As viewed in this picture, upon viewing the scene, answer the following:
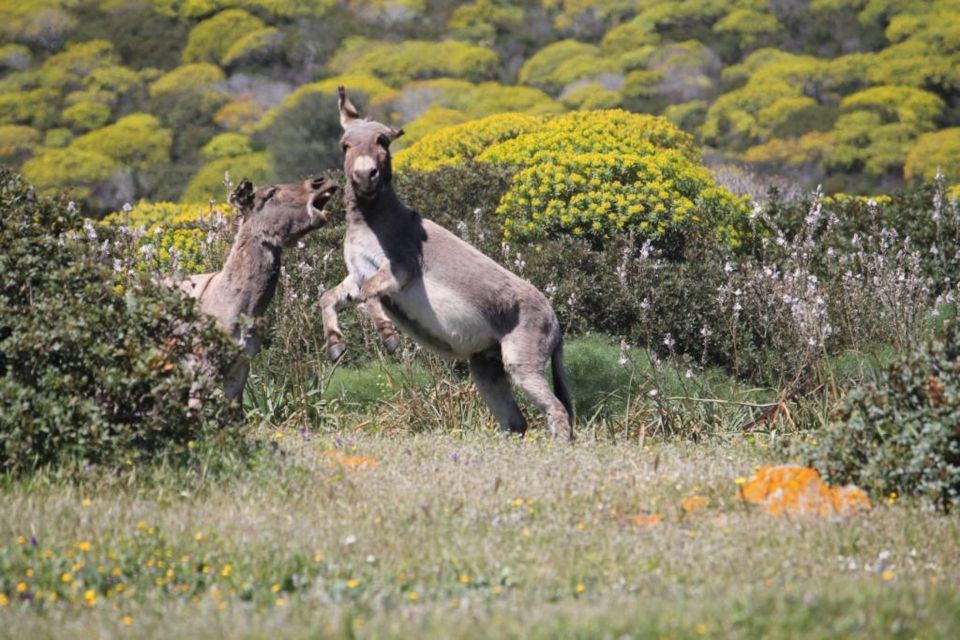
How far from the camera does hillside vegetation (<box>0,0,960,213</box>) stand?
1190 inches

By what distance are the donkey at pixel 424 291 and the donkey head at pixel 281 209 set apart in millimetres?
208

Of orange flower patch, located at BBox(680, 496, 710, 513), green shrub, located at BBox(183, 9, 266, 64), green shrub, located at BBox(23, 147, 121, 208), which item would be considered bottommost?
green shrub, located at BBox(23, 147, 121, 208)

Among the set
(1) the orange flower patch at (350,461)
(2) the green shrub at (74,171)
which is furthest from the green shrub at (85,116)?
(1) the orange flower patch at (350,461)

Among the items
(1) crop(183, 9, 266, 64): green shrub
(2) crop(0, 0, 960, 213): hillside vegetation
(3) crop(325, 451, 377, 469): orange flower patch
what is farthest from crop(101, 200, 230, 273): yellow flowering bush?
(1) crop(183, 9, 266, 64): green shrub

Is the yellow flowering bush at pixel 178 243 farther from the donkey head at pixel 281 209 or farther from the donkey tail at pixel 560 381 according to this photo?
the donkey tail at pixel 560 381

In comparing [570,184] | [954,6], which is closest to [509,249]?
[570,184]

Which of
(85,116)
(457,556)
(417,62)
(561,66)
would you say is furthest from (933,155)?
(457,556)

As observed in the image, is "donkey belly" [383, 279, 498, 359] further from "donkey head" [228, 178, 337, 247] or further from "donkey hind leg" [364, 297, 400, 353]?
"donkey head" [228, 178, 337, 247]

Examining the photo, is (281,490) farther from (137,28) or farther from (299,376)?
(137,28)

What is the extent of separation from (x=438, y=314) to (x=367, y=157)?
1.09 meters

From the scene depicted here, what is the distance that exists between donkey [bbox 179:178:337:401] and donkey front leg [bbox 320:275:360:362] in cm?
36

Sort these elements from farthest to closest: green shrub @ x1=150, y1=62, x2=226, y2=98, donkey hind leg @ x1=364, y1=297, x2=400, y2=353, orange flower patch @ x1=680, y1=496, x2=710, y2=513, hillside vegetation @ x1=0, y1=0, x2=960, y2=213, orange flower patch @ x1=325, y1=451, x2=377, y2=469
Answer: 1. green shrub @ x1=150, y1=62, x2=226, y2=98
2. hillside vegetation @ x1=0, y1=0, x2=960, y2=213
3. donkey hind leg @ x1=364, y1=297, x2=400, y2=353
4. orange flower patch @ x1=325, y1=451, x2=377, y2=469
5. orange flower patch @ x1=680, y1=496, x2=710, y2=513

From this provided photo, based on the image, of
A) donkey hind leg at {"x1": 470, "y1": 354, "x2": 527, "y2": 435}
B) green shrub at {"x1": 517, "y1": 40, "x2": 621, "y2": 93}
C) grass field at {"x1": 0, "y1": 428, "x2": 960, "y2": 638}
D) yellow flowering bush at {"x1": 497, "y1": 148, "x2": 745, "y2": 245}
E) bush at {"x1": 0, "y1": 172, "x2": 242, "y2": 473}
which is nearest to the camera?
grass field at {"x1": 0, "y1": 428, "x2": 960, "y2": 638}

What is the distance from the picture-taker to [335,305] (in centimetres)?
853
